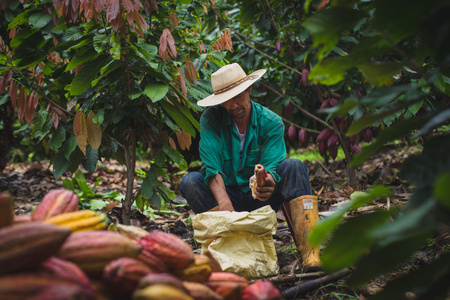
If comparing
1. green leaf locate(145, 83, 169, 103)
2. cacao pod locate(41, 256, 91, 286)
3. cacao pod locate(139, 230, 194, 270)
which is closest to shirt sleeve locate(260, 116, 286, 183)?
green leaf locate(145, 83, 169, 103)

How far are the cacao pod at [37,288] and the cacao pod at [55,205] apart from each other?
29 cm

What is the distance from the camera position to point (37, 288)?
2.24 feet

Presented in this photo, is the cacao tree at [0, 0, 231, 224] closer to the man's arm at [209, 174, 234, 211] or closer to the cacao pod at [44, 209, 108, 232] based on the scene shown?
the man's arm at [209, 174, 234, 211]

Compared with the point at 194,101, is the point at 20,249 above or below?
above

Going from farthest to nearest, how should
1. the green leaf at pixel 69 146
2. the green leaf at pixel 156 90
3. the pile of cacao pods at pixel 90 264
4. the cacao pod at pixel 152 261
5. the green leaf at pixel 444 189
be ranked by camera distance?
1. the green leaf at pixel 69 146
2. the green leaf at pixel 156 90
3. the cacao pod at pixel 152 261
4. the pile of cacao pods at pixel 90 264
5. the green leaf at pixel 444 189

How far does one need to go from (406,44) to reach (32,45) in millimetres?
2819

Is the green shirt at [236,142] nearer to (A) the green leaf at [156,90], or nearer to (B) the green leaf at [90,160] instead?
(A) the green leaf at [156,90]

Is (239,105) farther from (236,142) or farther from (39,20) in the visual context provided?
(39,20)

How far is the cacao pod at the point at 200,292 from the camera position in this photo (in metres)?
0.85

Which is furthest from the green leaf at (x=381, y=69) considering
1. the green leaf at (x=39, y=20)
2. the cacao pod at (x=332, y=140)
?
the cacao pod at (x=332, y=140)

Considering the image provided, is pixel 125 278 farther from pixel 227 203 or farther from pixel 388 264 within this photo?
pixel 227 203

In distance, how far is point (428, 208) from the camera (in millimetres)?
625

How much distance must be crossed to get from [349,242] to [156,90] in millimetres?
1405

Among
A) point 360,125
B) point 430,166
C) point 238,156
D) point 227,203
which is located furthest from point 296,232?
point 430,166
